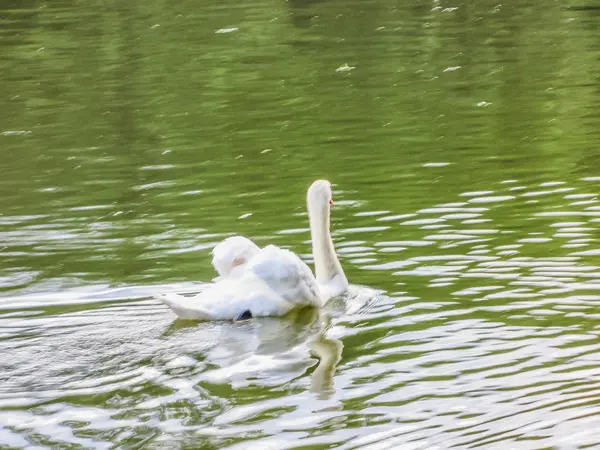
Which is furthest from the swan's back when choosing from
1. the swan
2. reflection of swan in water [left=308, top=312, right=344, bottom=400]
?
reflection of swan in water [left=308, top=312, right=344, bottom=400]

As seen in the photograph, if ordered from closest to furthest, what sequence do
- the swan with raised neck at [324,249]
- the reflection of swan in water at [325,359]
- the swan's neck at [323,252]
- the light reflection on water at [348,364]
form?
the light reflection on water at [348,364], the reflection of swan in water at [325,359], the swan with raised neck at [324,249], the swan's neck at [323,252]

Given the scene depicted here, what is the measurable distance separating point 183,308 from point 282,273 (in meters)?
0.93

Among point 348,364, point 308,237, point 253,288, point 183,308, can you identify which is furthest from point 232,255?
point 308,237

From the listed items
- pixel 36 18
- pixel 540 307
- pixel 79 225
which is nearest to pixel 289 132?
pixel 79 225

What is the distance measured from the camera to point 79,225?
579 inches

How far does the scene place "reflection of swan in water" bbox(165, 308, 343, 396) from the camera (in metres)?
9.52

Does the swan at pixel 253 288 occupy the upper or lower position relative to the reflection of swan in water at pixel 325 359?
upper

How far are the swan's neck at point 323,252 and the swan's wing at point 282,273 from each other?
71 centimetres

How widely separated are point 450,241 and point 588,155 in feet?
14.9

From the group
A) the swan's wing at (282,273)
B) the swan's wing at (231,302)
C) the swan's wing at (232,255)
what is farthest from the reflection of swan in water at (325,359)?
the swan's wing at (232,255)

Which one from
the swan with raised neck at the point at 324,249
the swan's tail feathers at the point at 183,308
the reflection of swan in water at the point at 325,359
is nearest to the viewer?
the reflection of swan in water at the point at 325,359

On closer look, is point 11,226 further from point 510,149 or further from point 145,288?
point 510,149

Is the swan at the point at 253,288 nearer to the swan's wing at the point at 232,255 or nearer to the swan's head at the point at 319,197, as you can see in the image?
the swan's wing at the point at 232,255

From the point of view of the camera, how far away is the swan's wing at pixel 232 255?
37.5 feet
